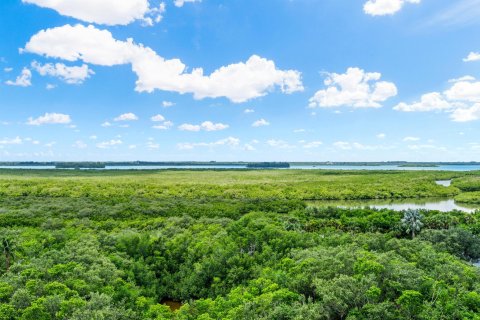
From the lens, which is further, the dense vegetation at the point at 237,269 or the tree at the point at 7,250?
the tree at the point at 7,250

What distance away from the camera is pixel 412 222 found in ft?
154

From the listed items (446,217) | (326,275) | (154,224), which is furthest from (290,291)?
(446,217)

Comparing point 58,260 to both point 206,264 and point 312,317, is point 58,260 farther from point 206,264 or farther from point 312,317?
point 312,317

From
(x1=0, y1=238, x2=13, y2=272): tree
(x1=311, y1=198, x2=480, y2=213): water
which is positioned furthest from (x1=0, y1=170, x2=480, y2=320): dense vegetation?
A: (x1=311, y1=198, x2=480, y2=213): water

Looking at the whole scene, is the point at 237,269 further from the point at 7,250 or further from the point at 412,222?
the point at 412,222

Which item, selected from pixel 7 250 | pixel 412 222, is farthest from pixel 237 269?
pixel 412 222

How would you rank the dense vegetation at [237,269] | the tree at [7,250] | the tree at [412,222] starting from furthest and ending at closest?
the tree at [412,222]
the tree at [7,250]
the dense vegetation at [237,269]

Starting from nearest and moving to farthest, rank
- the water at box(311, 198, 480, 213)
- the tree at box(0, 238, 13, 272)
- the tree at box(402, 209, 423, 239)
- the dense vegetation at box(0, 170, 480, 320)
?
the dense vegetation at box(0, 170, 480, 320), the tree at box(0, 238, 13, 272), the tree at box(402, 209, 423, 239), the water at box(311, 198, 480, 213)

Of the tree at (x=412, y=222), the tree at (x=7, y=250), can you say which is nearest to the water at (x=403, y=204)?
the tree at (x=412, y=222)

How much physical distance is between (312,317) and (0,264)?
27076mm

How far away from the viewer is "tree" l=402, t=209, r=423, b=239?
4675cm

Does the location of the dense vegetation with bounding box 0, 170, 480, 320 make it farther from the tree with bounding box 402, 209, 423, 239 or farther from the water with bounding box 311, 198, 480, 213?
the water with bounding box 311, 198, 480, 213

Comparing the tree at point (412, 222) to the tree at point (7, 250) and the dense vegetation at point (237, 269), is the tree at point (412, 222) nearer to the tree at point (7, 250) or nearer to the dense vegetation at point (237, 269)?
the dense vegetation at point (237, 269)

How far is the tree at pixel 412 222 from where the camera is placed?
46.8 metres
